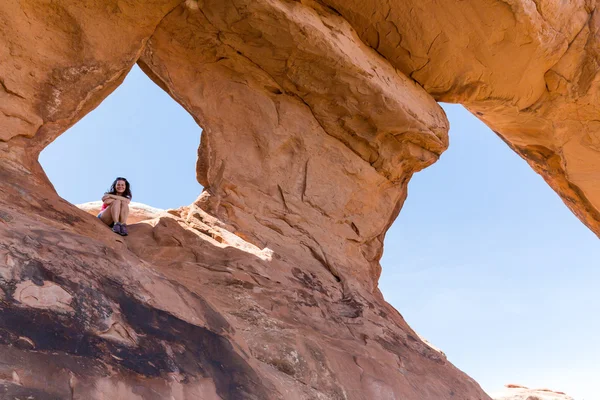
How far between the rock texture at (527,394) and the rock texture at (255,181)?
560 centimetres

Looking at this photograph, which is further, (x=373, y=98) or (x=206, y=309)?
(x=373, y=98)

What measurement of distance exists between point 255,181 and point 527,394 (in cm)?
849

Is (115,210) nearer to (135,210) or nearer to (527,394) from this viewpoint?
(135,210)

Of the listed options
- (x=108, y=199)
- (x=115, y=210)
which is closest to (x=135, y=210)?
(x=108, y=199)

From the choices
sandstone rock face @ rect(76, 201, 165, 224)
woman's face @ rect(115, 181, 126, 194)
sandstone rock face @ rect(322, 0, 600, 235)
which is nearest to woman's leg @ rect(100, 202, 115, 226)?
woman's face @ rect(115, 181, 126, 194)

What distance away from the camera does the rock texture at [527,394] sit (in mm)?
12031

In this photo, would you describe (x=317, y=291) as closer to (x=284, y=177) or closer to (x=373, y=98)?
(x=284, y=177)

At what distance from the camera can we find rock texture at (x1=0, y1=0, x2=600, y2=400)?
3.50 meters

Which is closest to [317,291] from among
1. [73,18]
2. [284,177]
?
[284,177]

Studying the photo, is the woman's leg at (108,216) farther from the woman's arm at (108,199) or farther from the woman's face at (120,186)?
the woman's face at (120,186)

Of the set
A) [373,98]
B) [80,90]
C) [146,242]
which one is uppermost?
[373,98]

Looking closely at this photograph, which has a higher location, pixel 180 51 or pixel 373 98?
pixel 373 98

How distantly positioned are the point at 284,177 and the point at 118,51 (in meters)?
2.13

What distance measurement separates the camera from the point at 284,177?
22.3 ft
